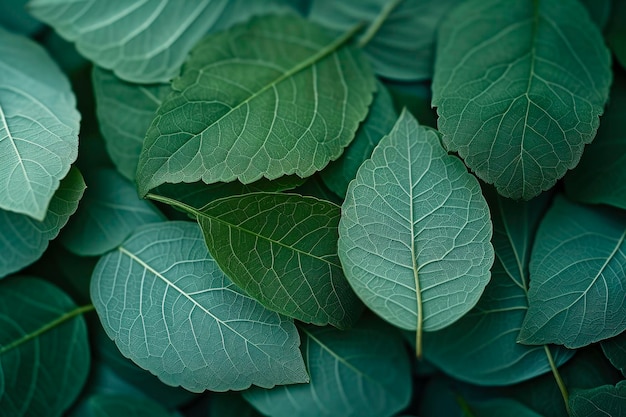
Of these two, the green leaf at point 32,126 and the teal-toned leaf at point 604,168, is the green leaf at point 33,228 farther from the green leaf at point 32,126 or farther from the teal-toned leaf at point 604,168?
the teal-toned leaf at point 604,168

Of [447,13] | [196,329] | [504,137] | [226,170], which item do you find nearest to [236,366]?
[196,329]

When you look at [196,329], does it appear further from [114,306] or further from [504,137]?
[504,137]

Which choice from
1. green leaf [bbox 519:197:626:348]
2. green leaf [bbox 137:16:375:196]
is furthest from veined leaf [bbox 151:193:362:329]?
green leaf [bbox 519:197:626:348]

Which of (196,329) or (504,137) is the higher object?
(504,137)

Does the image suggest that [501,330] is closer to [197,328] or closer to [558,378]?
[558,378]

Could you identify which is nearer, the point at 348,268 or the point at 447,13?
the point at 348,268
